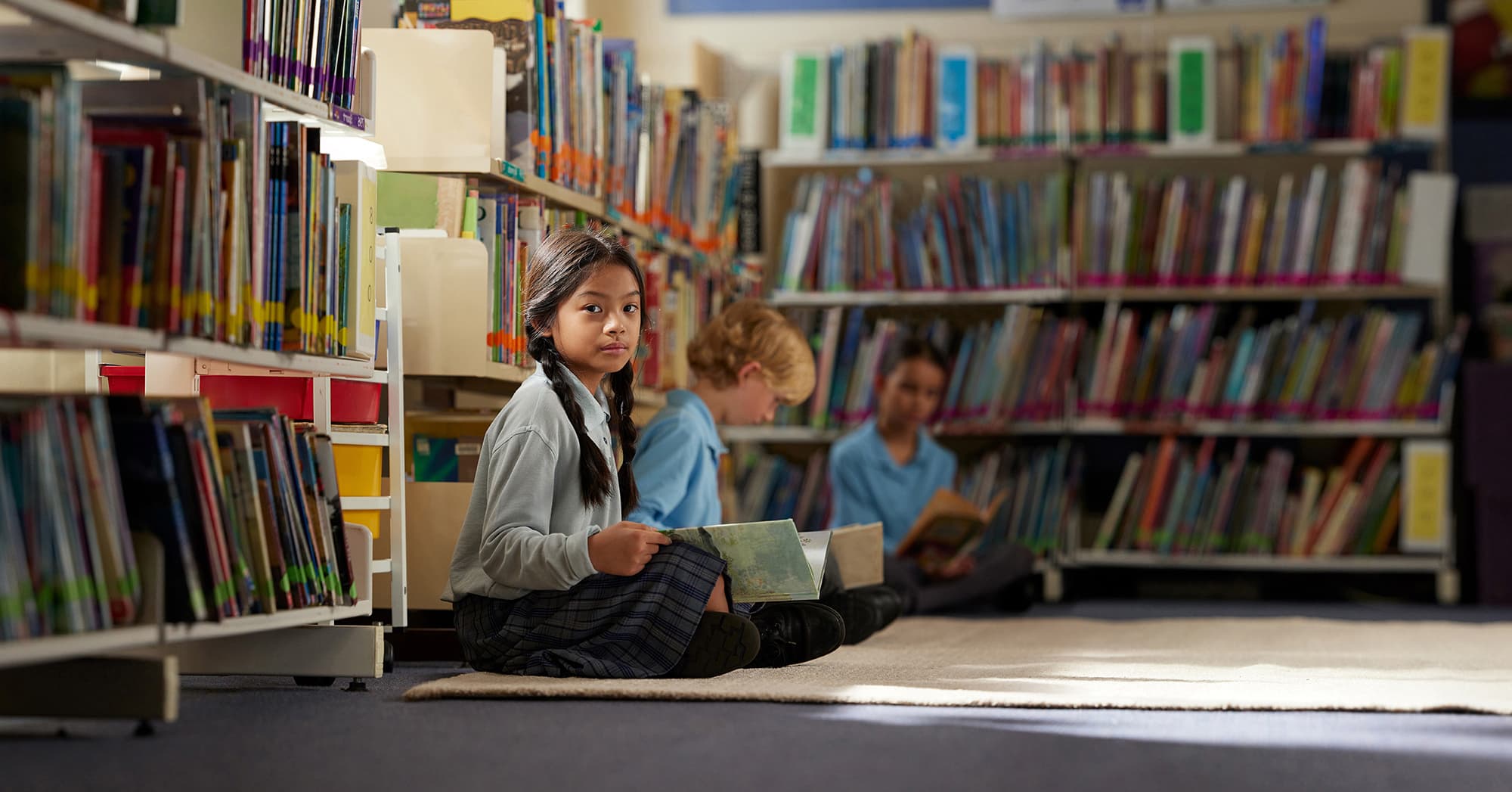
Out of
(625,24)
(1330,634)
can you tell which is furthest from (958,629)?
(625,24)

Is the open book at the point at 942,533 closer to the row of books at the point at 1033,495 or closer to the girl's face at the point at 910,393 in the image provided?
the girl's face at the point at 910,393

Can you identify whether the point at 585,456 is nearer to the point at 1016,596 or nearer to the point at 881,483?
the point at 881,483

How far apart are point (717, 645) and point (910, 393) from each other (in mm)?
2236

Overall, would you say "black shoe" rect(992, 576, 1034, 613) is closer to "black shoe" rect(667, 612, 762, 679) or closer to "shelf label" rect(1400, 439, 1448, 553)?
"shelf label" rect(1400, 439, 1448, 553)

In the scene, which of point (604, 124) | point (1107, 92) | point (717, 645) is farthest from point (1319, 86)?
point (717, 645)

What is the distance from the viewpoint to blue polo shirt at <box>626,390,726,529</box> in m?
2.70

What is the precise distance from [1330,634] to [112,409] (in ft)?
8.65

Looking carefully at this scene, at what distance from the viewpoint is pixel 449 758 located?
1.62 m

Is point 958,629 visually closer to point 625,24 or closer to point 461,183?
point 461,183

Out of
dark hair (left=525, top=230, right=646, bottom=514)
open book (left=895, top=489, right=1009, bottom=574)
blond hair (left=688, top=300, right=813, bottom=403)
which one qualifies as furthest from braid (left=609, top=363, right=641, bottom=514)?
open book (left=895, top=489, right=1009, bottom=574)

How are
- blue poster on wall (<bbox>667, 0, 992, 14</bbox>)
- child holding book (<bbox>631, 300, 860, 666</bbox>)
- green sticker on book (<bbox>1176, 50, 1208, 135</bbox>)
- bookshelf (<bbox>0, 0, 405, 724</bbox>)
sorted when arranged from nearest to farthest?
bookshelf (<bbox>0, 0, 405, 724</bbox>) < child holding book (<bbox>631, 300, 860, 666</bbox>) < green sticker on book (<bbox>1176, 50, 1208, 135</bbox>) < blue poster on wall (<bbox>667, 0, 992, 14</bbox>)

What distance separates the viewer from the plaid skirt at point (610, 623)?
222 centimetres

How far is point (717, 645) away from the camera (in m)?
2.28

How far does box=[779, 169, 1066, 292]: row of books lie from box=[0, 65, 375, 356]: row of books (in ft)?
8.79
